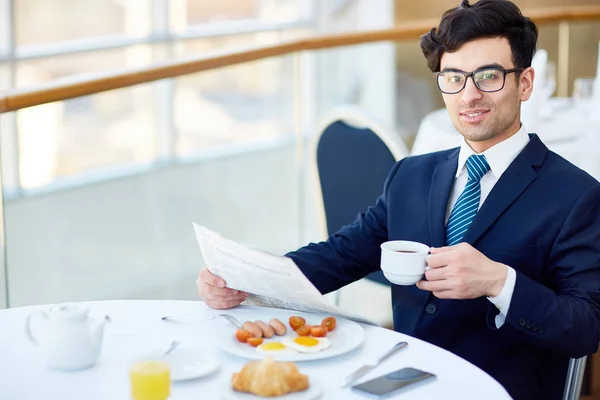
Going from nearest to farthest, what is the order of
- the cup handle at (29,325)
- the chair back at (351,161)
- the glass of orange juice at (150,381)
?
the glass of orange juice at (150,381) → the cup handle at (29,325) → the chair back at (351,161)

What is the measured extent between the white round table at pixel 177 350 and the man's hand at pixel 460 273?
100mm

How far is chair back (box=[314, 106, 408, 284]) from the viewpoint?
2.96m

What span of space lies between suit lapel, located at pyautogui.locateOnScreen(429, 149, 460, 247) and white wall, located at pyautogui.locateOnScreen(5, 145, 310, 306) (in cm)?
154

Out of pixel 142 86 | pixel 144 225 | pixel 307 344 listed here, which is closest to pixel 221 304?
pixel 307 344

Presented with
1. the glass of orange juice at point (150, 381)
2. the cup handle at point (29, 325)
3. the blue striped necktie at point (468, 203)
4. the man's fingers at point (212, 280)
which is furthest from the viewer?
the blue striped necktie at point (468, 203)

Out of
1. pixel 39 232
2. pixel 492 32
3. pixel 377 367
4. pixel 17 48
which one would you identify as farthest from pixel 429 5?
pixel 377 367

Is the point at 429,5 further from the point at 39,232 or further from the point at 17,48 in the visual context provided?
the point at 39,232

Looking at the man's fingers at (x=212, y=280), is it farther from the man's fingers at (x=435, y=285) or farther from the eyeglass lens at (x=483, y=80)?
the eyeglass lens at (x=483, y=80)

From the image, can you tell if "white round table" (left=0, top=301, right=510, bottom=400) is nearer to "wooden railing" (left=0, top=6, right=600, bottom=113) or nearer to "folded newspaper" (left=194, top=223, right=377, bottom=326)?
"folded newspaper" (left=194, top=223, right=377, bottom=326)

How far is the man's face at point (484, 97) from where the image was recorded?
1.80 m

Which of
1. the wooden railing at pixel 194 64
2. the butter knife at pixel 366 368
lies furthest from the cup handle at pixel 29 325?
the wooden railing at pixel 194 64

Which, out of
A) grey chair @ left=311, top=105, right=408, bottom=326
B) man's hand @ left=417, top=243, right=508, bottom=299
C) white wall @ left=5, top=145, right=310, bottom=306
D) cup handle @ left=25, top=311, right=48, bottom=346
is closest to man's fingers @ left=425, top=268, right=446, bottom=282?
man's hand @ left=417, top=243, right=508, bottom=299

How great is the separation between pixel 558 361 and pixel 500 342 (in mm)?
118

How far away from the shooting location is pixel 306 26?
23.2 feet
